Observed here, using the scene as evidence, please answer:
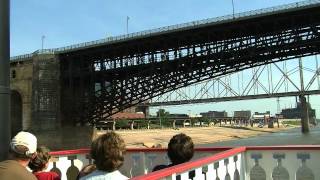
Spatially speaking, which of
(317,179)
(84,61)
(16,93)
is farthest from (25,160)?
(16,93)

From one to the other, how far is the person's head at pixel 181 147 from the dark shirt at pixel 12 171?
1633mm

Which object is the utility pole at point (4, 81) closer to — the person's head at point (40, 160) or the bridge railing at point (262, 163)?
the person's head at point (40, 160)

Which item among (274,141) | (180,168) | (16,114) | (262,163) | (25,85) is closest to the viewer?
(180,168)

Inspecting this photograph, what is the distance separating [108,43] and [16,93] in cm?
1406

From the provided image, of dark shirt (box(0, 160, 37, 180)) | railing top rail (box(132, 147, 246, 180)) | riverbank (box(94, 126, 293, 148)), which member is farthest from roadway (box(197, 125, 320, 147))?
dark shirt (box(0, 160, 37, 180))

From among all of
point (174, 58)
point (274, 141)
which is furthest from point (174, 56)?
point (274, 141)

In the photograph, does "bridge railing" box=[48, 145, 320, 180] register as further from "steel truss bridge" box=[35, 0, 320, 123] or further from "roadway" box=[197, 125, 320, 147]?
"roadway" box=[197, 125, 320, 147]

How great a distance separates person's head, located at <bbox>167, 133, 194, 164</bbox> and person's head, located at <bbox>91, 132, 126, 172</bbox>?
1.21 meters

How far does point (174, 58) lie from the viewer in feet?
174

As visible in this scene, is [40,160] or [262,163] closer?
[40,160]

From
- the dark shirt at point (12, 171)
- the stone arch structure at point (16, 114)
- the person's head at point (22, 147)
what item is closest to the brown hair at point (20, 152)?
the person's head at point (22, 147)

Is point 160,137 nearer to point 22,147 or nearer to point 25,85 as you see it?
point 25,85

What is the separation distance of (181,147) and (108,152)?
1353 millimetres

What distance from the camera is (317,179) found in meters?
6.92
